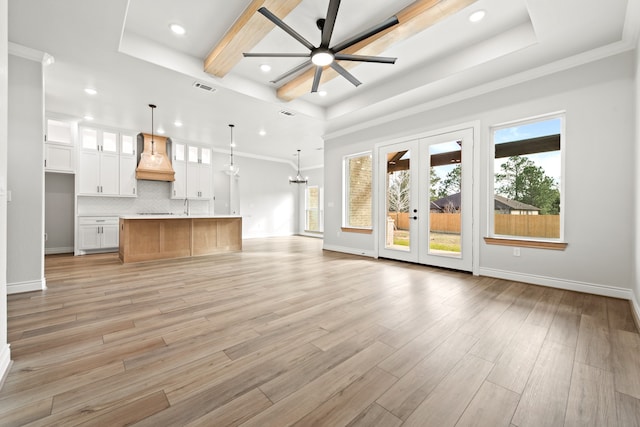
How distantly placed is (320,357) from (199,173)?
7193mm

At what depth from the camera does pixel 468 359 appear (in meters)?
1.75

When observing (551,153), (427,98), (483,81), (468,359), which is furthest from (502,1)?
(468,359)

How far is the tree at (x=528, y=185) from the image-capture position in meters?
3.54

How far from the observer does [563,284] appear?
3.33 m

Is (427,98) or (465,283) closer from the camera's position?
(465,283)

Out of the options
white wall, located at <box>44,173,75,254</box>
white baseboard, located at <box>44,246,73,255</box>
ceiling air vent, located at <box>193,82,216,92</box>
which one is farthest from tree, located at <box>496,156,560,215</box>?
white baseboard, located at <box>44,246,73,255</box>

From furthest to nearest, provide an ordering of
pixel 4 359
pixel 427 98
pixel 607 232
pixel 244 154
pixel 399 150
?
pixel 244 154, pixel 399 150, pixel 427 98, pixel 607 232, pixel 4 359

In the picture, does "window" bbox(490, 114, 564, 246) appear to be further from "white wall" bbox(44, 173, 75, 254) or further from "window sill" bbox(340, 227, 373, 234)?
"white wall" bbox(44, 173, 75, 254)

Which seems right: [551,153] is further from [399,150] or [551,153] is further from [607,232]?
[399,150]

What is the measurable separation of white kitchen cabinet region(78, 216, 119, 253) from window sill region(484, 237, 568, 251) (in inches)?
307

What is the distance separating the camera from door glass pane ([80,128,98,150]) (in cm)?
595

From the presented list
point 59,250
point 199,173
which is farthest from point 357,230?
point 59,250

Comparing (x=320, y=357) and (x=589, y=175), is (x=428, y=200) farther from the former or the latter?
(x=320, y=357)

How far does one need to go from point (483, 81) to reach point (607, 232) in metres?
2.50
